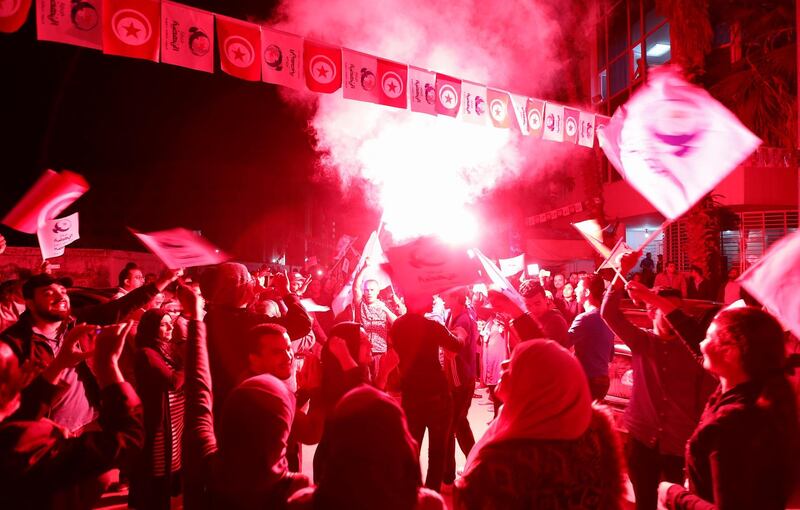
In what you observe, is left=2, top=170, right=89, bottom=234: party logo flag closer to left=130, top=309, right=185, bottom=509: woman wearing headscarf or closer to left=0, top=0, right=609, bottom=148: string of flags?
left=130, top=309, right=185, bottom=509: woman wearing headscarf

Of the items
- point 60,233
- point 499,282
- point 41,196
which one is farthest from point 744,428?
point 60,233

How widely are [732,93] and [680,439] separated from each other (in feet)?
43.0

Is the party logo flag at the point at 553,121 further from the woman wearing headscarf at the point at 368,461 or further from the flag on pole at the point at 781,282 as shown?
the woman wearing headscarf at the point at 368,461

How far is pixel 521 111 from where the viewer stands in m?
10.2

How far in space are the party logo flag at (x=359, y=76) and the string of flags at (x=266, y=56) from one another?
0.02 metres

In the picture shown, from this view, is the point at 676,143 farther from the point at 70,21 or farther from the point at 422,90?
the point at 70,21

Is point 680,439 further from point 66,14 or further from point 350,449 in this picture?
point 66,14

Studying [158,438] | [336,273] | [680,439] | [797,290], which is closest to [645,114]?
[797,290]

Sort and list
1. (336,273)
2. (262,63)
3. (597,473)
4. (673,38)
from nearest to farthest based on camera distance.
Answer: (597,473)
(262,63)
(336,273)
(673,38)

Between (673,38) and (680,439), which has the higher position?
(673,38)

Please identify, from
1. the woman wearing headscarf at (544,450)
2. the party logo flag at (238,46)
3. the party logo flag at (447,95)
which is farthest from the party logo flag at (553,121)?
the woman wearing headscarf at (544,450)

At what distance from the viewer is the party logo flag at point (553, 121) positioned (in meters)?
10.4

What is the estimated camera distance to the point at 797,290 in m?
2.73

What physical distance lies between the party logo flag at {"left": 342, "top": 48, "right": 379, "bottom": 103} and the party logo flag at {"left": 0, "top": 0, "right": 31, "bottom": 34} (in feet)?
13.3
